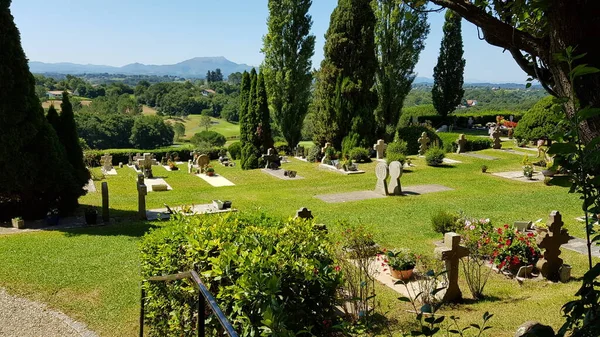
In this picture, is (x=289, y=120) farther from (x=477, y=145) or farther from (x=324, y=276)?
(x=324, y=276)

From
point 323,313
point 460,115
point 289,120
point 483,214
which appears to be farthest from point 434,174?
point 460,115

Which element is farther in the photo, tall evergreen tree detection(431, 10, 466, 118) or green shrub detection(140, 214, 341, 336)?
tall evergreen tree detection(431, 10, 466, 118)

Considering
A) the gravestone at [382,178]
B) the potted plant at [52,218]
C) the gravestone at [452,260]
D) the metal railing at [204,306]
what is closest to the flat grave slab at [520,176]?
the gravestone at [382,178]

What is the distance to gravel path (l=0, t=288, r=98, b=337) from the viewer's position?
6.60 meters

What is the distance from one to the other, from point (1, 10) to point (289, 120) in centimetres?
2221

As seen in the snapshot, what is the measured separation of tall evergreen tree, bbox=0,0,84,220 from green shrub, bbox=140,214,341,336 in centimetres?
944

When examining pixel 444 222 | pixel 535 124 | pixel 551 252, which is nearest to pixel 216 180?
pixel 444 222

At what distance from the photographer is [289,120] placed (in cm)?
3331

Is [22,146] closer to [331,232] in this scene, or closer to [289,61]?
[331,232]

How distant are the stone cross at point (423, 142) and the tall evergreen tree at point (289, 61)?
989cm

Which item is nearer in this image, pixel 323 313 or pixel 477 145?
pixel 323 313

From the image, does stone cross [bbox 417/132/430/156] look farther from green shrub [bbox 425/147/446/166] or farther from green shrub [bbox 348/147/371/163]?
green shrub [bbox 425/147/446/166]

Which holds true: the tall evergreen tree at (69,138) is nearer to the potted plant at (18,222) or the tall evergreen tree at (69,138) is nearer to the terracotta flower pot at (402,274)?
the potted plant at (18,222)

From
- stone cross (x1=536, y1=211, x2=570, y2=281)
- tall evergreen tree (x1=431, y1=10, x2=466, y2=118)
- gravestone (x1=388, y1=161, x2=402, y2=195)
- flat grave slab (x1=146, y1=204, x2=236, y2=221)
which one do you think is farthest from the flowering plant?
tall evergreen tree (x1=431, y1=10, x2=466, y2=118)
